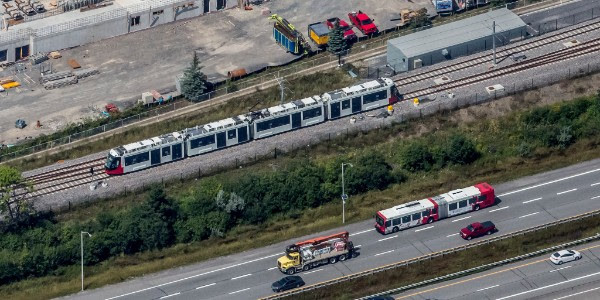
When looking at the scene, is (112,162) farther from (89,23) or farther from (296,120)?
(89,23)

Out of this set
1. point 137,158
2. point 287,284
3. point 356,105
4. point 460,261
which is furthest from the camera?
point 356,105

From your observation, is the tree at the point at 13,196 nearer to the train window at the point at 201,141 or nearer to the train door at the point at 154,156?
the train door at the point at 154,156

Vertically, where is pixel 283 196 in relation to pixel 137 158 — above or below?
below

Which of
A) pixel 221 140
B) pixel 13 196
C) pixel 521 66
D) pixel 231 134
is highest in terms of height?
pixel 521 66

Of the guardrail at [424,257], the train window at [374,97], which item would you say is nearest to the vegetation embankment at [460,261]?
the guardrail at [424,257]

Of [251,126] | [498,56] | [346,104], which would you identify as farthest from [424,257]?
[498,56]

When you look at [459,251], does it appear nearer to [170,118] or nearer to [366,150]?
[366,150]

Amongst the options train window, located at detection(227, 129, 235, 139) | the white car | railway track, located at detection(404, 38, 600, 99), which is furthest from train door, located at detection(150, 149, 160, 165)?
the white car
